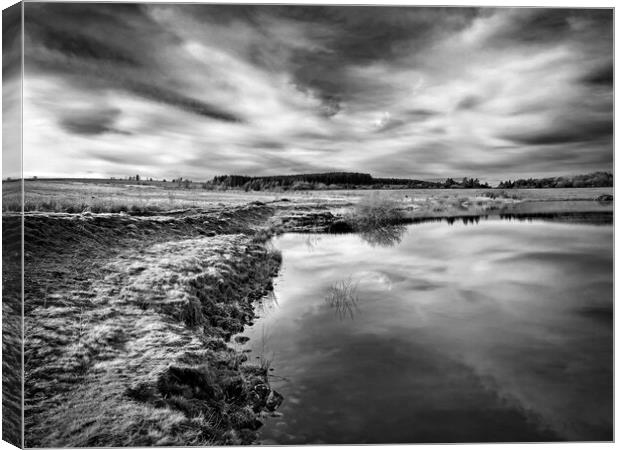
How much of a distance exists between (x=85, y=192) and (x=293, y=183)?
8.27ft

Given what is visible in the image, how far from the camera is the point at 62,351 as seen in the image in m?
3.84

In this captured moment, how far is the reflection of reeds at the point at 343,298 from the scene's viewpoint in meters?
5.37

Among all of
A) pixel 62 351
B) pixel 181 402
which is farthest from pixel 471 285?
pixel 62 351

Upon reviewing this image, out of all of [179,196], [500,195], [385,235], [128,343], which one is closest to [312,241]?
[385,235]

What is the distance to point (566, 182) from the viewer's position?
4945 millimetres

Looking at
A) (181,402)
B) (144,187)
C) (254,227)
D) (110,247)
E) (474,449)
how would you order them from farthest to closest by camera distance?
1. (254,227)
2. (110,247)
3. (144,187)
4. (474,449)
5. (181,402)


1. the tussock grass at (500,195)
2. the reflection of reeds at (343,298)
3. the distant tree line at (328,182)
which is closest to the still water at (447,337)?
the reflection of reeds at (343,298)

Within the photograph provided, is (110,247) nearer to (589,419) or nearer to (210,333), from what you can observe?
(210,333)

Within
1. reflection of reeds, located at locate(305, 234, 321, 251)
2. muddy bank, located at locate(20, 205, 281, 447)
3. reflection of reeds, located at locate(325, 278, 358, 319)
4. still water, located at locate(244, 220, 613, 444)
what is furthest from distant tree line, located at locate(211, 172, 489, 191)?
reflection of reeds, located at locate(325, 278, 358, 319)

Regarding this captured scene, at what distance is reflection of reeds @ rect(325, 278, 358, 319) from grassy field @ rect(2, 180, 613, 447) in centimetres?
3

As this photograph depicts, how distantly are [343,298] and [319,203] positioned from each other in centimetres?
140

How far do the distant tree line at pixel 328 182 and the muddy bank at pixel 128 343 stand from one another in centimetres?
80

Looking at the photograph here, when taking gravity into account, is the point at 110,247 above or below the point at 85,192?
below

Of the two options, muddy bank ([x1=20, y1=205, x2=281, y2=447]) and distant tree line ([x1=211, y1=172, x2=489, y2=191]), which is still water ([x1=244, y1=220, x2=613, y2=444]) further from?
distant tree line ([x1=211, y1=172, x2=489, y2=191])
